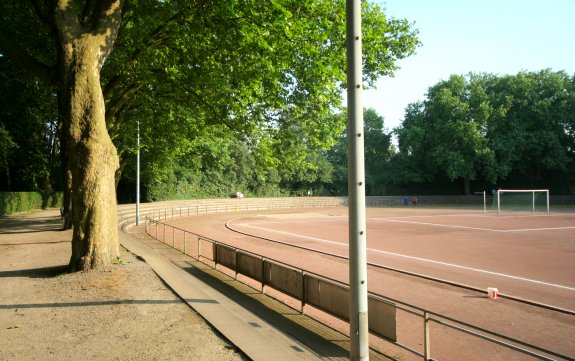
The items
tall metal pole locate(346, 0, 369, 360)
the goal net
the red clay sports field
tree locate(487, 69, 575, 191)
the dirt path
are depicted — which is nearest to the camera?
tall metal pole locate(346, 0, 369, 360)

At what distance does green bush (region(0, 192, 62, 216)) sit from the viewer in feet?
117

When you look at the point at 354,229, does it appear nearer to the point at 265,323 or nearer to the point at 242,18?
the point at 265,323

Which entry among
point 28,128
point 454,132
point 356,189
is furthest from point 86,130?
point 454,132

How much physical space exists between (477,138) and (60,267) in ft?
193

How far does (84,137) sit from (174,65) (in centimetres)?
536

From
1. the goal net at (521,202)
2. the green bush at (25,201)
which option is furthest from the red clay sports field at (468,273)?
the goal net at (521,202)

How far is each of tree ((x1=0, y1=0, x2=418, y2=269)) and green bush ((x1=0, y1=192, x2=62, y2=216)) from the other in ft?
66.3

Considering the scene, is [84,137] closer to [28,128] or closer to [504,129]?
[28,128]

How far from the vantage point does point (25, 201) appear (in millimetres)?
40062

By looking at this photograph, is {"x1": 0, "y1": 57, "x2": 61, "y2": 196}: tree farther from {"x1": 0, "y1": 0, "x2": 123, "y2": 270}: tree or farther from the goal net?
the goal net

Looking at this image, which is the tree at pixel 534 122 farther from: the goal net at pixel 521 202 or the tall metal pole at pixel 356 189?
the tall metal pole at pixel 356 189

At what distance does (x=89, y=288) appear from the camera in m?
9.56

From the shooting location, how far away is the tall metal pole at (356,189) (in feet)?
15.7

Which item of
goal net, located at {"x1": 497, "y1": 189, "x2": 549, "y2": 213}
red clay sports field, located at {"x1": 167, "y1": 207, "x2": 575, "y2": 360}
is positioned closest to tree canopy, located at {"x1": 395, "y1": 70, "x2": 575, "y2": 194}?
goal net, located at {"x1": 497, "y1": 189, "x2": 549, "y2": 213}
